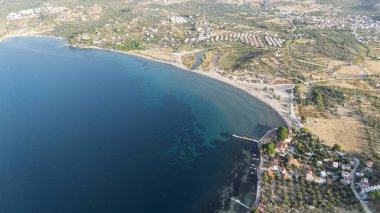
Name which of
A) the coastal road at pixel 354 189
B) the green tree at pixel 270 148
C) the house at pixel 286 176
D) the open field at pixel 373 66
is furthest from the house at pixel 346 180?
the open field at pixel 373 66

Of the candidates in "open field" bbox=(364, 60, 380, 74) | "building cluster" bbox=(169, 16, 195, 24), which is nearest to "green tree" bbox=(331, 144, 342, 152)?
"open field" bbox=(364, 60, 380, 74)

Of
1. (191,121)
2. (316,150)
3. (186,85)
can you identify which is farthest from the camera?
(186,85)

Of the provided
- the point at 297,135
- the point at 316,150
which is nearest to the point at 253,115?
the point at 297,135

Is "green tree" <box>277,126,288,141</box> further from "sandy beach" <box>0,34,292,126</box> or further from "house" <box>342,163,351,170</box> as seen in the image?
"house" <box>342,163,351,170</box>

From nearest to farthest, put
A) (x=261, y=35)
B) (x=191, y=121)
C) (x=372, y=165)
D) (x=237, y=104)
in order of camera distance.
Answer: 1. (x=372, y=165)
2. (x=191, y=121)
3. (x=237, y=104)
4. (x=261, y=35)

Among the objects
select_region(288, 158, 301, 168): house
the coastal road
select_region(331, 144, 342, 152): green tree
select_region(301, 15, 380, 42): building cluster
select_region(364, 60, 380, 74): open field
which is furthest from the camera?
select_region(301, 15, 380, 42): building cluster

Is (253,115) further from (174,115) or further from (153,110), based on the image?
(153,110)
